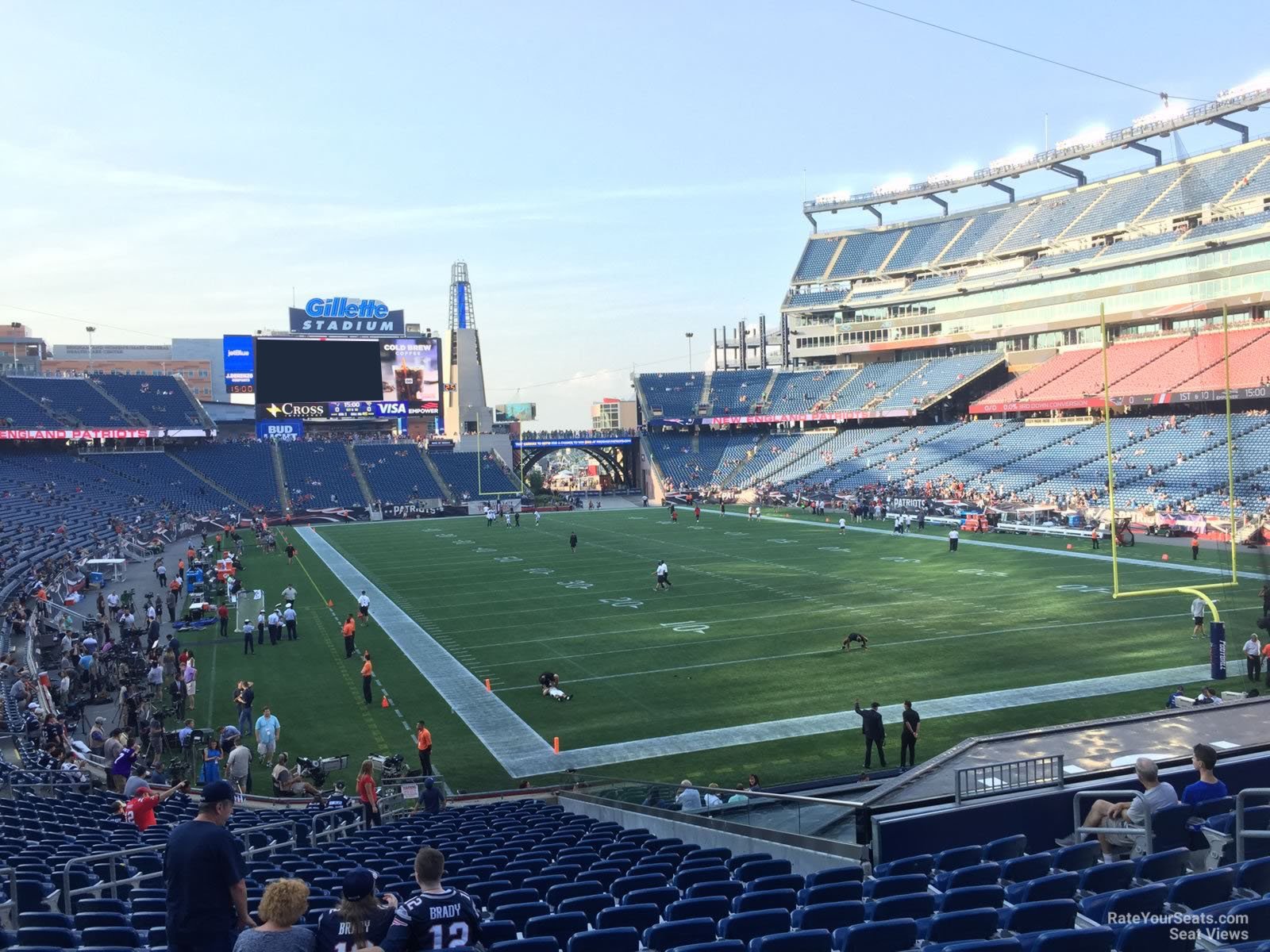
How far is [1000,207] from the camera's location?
271ft

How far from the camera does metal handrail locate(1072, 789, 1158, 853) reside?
7.32m

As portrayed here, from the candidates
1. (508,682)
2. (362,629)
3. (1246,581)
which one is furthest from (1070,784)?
(1246,581)

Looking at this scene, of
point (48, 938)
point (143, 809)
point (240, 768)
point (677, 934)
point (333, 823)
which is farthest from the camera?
point (240, 768)

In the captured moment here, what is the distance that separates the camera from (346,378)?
70.2 m

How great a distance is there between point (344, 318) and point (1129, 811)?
75.6m

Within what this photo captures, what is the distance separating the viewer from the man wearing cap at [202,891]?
16.5 feet

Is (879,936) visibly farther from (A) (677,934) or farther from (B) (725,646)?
(B) (725,646)

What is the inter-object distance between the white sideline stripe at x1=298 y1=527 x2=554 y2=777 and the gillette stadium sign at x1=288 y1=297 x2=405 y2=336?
46.4 meters

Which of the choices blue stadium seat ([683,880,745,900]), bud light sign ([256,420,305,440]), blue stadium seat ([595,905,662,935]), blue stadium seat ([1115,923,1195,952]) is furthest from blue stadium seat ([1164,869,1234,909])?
bud light sign ([256,420,305,440])

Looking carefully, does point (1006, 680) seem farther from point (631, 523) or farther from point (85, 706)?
point (631, 523)

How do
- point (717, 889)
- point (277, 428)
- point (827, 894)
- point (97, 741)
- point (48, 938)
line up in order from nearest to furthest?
point (48, 938) → point (827, 894) → point (717, 889) → point (97, 741) → point (277, 428)

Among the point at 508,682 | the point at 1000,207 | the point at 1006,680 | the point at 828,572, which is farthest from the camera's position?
the point at 1000,207

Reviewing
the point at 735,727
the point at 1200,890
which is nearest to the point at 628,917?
the point at 1200,890

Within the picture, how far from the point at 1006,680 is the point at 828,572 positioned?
1567 cm
